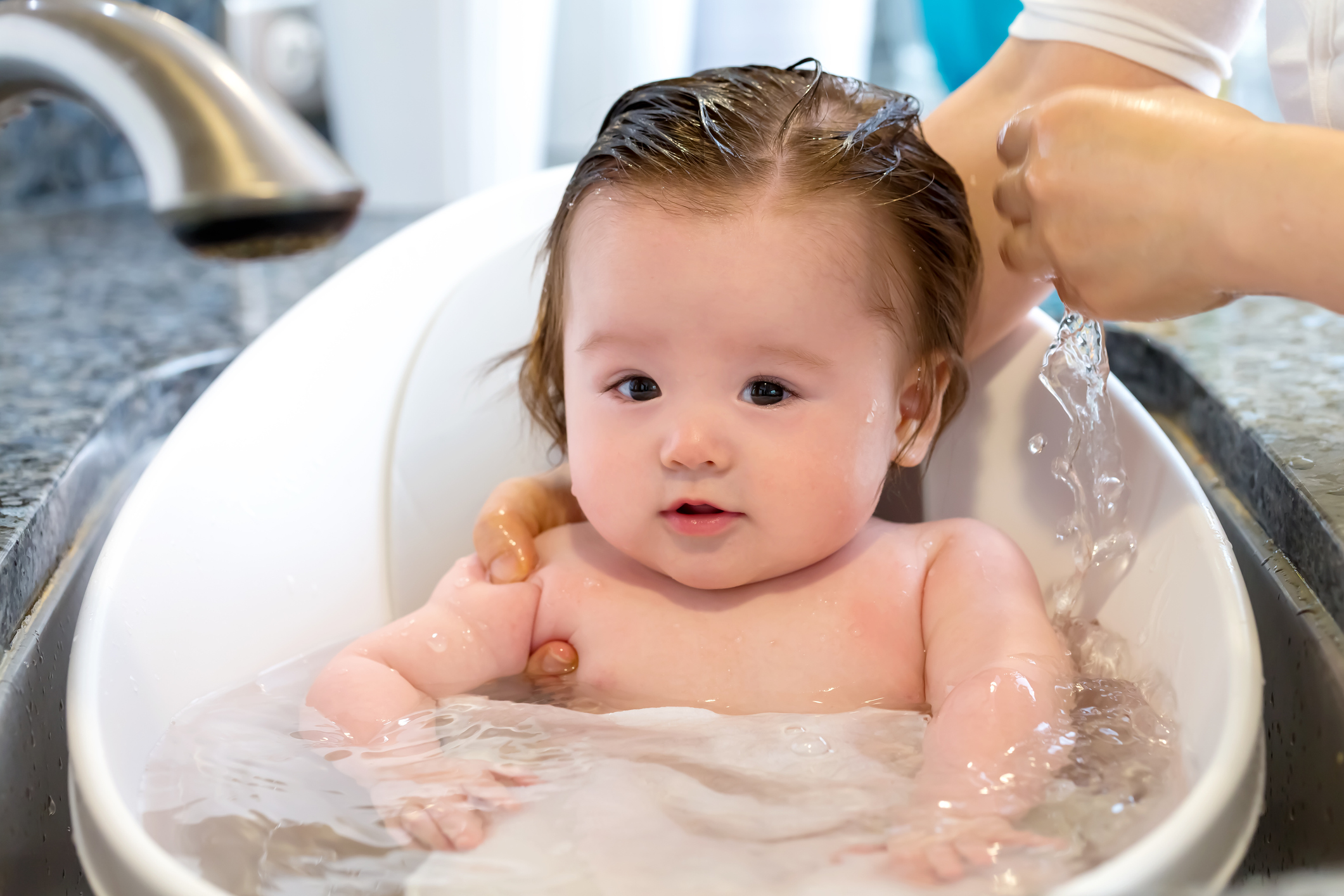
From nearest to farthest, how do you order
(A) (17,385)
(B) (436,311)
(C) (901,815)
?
(C) (901,815) → (A) (17,385) → (B) (436,311)

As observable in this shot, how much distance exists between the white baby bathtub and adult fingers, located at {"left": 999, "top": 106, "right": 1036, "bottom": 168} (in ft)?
0.65

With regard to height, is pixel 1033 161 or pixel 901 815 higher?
pixel 1033 161

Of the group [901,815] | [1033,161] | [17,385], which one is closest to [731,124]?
[1033,161]

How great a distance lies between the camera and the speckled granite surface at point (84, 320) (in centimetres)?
81

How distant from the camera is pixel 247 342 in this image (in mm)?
1181

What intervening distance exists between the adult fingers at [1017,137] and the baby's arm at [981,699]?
256 mm

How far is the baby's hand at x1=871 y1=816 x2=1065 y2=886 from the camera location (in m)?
0.55

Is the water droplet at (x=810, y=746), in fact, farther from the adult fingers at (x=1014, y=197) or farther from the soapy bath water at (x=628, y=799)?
the adult fingers at (x=1014, y=197)

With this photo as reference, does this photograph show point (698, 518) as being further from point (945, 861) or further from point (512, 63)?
point (512, 63)

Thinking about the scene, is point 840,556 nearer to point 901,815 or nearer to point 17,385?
point 901,815

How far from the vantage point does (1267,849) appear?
2.33ft

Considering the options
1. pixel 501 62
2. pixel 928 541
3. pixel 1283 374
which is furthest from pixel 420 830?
pixel 501 62

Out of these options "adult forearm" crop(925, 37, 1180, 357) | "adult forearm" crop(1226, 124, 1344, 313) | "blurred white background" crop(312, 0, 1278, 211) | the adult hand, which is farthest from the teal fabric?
"adult forearm" crop(1226, 124, 1344, 313)

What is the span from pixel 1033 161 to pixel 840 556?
0.30 m
